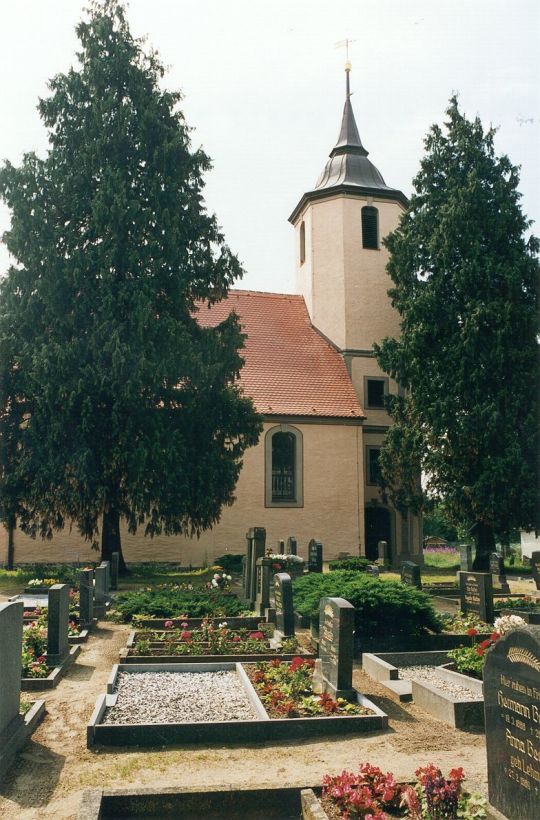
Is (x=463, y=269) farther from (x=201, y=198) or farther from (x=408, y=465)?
(x=201, y=198)

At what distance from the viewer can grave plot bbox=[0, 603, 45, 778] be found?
6262 millimetres

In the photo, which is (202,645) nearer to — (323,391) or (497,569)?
(497,569)

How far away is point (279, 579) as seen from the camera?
1152 cm

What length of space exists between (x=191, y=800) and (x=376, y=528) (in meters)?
23.6

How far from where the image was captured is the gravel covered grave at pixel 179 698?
7.24 m

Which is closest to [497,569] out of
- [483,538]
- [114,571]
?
[483,538]

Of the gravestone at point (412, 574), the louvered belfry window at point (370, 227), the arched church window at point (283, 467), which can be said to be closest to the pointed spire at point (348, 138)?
the louvered belfry window at point (370, 227)

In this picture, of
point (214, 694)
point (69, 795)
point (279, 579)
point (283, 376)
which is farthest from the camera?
point (283, 376)

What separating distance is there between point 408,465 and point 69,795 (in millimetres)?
19375

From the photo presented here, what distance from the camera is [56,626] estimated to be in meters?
9.70

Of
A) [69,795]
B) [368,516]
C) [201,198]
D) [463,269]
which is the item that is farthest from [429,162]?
[69,795]

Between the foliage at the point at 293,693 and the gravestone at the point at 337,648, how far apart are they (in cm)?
19

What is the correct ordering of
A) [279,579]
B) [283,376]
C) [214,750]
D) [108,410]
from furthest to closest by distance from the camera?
[283,376], [108,410], [279,579], [214,750]

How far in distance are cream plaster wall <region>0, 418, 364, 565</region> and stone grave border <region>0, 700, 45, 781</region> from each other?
17.0 metres
